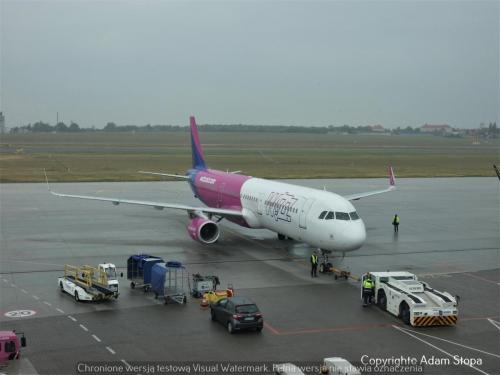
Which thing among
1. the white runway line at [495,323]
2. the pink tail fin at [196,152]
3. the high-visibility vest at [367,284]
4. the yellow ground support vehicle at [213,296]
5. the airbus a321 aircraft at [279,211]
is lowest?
the white runway line at [495,323]

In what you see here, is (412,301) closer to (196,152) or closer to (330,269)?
(330,269)

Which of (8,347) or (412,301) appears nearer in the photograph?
(8,347)

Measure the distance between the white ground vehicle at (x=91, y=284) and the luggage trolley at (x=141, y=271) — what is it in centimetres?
118

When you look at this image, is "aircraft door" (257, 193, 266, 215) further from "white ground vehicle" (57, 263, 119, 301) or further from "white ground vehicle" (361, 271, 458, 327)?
"white ground vehicle" (361, 271, 458, 327)

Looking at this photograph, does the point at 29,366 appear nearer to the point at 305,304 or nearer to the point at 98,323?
the point at 98,323

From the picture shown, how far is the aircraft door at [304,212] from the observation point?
125ft

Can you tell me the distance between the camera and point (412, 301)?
2678 centimetres

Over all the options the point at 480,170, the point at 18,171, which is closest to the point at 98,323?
the point at 18,171

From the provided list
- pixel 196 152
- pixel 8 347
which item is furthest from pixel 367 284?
pixel 196 152

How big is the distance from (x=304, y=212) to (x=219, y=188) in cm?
1526

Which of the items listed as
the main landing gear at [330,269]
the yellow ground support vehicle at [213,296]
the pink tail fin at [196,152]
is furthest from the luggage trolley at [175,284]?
the pink tail fin at [196,152]

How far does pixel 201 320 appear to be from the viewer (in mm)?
27266

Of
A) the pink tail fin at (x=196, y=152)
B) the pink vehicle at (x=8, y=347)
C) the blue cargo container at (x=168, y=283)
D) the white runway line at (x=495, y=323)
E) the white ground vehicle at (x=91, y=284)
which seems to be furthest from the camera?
the pink tail fin at (x=196, y=152)

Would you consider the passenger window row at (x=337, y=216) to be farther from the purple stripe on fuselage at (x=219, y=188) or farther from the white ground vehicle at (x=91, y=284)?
the white ground vehicle at (x=91, y=284)
